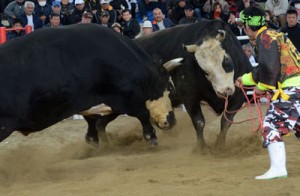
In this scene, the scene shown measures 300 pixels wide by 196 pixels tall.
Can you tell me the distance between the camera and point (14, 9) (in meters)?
13.6

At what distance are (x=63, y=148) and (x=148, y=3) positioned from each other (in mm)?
7590

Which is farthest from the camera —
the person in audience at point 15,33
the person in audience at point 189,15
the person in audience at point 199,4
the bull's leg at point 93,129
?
the person in audience at point 199,4

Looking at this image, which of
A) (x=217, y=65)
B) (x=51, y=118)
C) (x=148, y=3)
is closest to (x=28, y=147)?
(x=51, y=118)

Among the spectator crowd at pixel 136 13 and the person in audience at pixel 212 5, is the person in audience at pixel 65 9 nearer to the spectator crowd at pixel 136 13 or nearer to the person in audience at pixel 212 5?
the spectator crowd at pixel 136 13

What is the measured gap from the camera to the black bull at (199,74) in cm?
759

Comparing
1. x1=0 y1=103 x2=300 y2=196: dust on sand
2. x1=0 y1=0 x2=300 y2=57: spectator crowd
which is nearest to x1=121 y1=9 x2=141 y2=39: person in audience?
x1=0 y1=0 x2=300 y2=57: spectator crowd

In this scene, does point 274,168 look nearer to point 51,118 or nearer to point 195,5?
point 51,118

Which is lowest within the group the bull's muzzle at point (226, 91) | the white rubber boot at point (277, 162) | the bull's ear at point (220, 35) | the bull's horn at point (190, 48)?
the bull's muzzle at point (226, 91)

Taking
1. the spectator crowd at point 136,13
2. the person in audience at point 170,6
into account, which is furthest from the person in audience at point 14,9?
the person in audience at point 170,6

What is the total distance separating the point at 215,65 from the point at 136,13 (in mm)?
8007

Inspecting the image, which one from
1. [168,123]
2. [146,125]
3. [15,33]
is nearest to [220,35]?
[168,123]

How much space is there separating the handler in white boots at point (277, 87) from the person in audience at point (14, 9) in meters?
8.52

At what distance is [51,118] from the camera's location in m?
6.22

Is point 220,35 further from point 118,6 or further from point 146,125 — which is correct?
point 118,6
